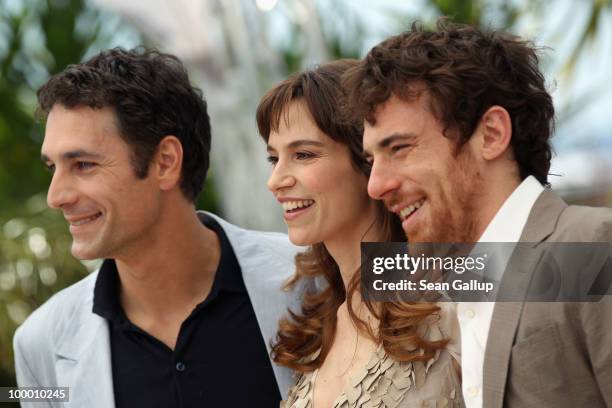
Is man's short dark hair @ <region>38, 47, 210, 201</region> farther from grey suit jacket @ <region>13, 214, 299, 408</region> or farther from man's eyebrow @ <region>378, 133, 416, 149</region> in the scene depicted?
man's eyebrow @ <region>378, 133, 416, 149</region>

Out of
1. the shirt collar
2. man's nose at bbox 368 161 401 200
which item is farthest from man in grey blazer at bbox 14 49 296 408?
the shirt collar

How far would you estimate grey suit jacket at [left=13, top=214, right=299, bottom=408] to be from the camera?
3.40 meters

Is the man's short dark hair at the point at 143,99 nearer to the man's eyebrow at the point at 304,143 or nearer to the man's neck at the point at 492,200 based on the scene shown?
the man's eyebrow at the point at 304,143

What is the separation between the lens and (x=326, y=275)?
318 cm

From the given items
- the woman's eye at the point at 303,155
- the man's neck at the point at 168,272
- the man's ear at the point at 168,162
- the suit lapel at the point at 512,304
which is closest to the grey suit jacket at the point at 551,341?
the suit lapel at the point at 512,304

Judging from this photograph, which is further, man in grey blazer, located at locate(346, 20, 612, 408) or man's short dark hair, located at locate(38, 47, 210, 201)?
man's short dark hair, located at locate(38, 47, 210, 201)

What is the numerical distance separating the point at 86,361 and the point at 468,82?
6.11 ft

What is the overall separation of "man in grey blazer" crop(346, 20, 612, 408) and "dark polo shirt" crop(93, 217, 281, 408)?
3.48ft

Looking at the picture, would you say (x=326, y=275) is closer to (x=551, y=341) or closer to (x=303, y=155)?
(x=303, y=155)

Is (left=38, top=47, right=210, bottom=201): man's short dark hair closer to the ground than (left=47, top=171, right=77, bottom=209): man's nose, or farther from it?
farther from it

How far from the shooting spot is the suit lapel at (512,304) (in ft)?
7.10

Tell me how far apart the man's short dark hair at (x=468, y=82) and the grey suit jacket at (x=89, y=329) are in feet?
3.56

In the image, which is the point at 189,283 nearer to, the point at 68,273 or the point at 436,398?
the point at 436,398

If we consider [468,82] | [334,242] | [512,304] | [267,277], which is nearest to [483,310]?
[512,304]
